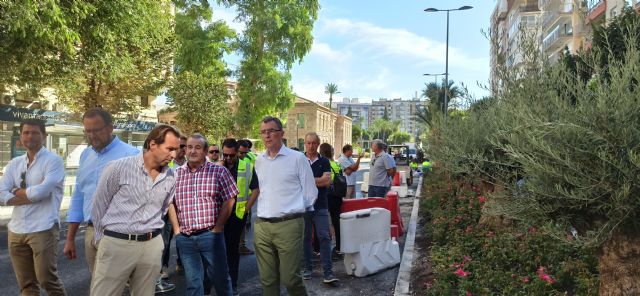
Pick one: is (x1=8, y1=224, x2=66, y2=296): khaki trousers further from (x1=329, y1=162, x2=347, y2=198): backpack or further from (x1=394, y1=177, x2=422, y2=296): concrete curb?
(x1=329, y1=162, x2=347, y2=198): backpack

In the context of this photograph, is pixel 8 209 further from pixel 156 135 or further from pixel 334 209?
pixel 156 135

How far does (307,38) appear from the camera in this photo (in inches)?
1153

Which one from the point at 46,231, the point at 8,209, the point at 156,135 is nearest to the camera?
the point at 156,135

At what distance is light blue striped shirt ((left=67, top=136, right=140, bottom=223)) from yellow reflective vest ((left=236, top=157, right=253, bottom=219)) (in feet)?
5.54

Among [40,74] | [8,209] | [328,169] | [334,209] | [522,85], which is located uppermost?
[40,74]

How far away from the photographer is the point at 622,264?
353 cm

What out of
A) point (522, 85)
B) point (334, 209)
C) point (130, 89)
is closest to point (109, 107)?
point (130, 89)

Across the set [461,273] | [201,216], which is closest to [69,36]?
[201,216]

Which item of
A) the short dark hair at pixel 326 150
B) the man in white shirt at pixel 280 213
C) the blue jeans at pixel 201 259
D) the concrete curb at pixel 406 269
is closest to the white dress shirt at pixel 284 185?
the man in white shirt at pixel 280 213

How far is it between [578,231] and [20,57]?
11447mm

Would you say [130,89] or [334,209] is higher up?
[130,89]

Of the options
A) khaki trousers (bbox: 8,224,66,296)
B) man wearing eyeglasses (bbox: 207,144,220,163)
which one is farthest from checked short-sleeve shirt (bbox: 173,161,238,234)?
man wearing eyeglasses (bbox: 207,144,220,163)

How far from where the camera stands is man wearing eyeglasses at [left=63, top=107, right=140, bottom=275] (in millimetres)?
3758

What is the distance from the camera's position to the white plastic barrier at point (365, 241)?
623 cm
